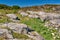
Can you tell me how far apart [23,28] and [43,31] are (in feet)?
18.2

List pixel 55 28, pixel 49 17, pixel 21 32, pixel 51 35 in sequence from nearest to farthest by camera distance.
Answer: pixel 21 32, pixel 51 35, pixel 55 28, pixel 49 17

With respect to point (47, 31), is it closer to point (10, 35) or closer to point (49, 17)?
point (49, 17)

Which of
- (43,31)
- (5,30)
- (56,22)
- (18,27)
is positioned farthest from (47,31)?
(5,30)

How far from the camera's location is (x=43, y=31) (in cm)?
3169

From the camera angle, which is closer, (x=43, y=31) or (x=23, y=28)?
(x=23, y=28)

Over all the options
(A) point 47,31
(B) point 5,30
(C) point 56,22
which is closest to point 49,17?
(C) point 56,22

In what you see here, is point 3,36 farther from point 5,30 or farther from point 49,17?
point 49,17

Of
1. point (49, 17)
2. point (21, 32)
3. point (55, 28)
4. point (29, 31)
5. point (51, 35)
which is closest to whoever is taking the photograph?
point (21, 32)

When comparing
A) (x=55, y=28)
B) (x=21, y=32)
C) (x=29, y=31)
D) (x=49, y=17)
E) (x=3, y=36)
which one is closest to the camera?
(x=3, y=36)

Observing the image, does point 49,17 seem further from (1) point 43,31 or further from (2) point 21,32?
(2) point 21,32

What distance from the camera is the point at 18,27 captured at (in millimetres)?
26484

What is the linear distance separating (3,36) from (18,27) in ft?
17.9

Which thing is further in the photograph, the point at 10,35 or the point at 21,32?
the point at 21,32

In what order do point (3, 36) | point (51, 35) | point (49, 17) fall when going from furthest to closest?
point (49, 17), point (51, 35), point (3, 36)
